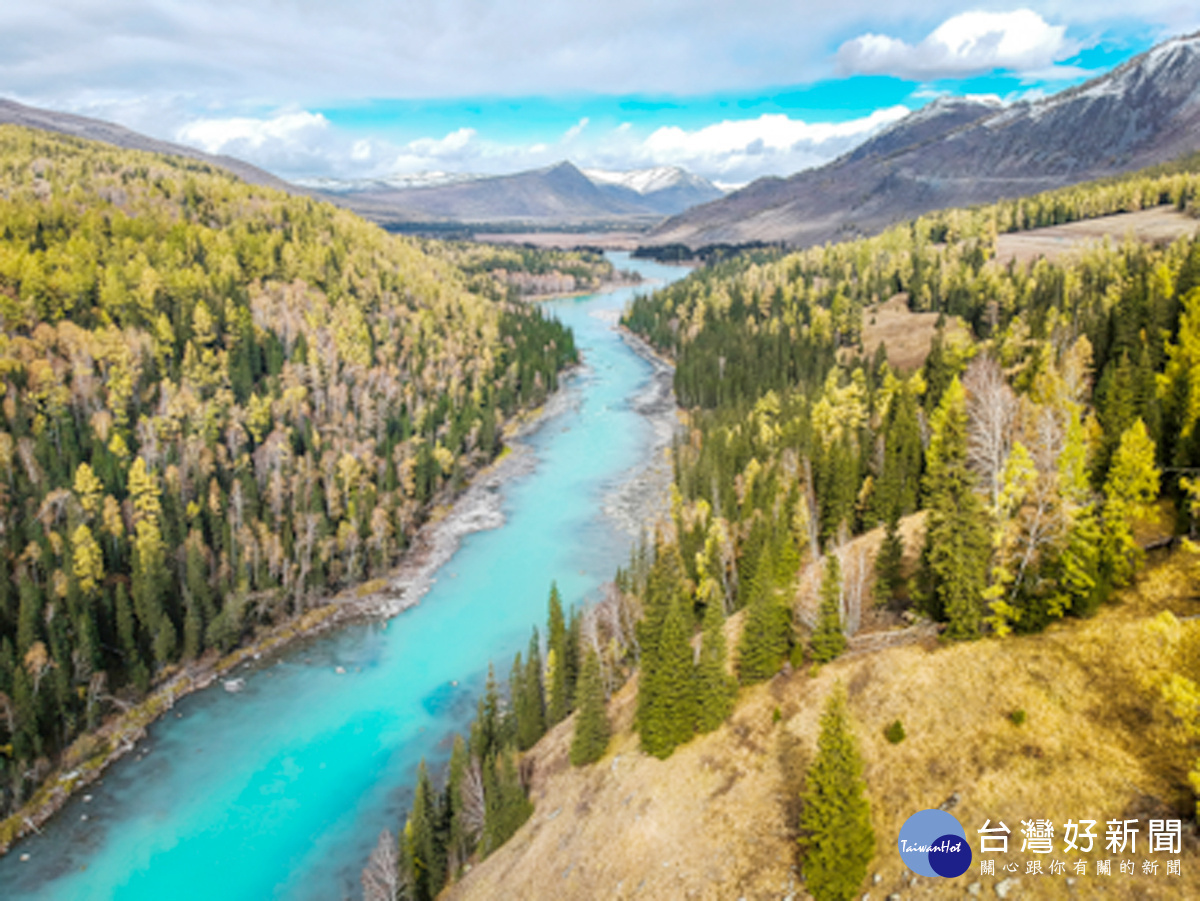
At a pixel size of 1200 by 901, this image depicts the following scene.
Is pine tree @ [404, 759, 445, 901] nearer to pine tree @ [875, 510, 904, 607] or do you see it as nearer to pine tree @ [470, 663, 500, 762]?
pine tree @ [470, 663, 500, 762]

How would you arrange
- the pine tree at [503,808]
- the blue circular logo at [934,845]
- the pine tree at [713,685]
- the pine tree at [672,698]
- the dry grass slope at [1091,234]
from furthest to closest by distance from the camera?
1. the dry grass slope at [1091,234]
2. the pine tree at [503,808]
3. the pine tree at [713,685]
4. the pine tree at [672,698]
5. the blue circular logo at [934,845]

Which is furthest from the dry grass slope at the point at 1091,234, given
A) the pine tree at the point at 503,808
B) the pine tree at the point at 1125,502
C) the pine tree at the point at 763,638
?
the pine tree at the point at 503,808

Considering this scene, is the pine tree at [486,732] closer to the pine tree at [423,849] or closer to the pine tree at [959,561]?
the pine tree at [423,849]

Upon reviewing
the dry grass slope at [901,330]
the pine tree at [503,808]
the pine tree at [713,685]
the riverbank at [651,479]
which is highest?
the dry grass slope at [901,330]

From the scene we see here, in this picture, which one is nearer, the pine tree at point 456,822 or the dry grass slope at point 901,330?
the pine tree at point 456,822

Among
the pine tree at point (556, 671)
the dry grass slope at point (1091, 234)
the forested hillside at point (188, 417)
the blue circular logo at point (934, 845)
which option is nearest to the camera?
the blue circular logo at point (934, 845)

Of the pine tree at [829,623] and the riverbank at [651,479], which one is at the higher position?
the pine tree at [829,623]

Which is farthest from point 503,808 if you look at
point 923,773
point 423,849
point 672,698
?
point 923,773
